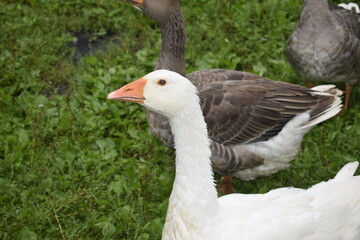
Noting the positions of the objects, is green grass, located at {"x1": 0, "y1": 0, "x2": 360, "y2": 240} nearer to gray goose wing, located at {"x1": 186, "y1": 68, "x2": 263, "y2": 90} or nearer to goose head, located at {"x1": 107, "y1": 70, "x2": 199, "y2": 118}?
gray goose wing, located at {"x1": 186, "y1": 68, "x2": 263, "y2": 90}

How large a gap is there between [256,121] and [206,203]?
4.76 ft

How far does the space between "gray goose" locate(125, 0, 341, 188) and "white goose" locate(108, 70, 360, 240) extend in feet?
3.56

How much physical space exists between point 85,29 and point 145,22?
80 centimetres

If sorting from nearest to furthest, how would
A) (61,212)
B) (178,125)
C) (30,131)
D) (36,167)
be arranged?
(178,125)
(61,212)
(36,167)
(30,131)

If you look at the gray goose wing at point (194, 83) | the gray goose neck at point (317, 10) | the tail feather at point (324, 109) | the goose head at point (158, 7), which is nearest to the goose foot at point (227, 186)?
the gray goose wing at point (194, 83)

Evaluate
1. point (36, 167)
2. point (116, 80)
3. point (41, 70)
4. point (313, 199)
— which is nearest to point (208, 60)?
point (116, 80)

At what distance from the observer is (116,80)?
5.72m

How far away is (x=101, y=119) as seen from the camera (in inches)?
206

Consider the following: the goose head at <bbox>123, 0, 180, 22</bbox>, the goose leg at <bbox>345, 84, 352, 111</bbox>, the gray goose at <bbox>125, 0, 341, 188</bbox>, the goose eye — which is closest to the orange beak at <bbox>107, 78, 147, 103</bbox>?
the goose eye

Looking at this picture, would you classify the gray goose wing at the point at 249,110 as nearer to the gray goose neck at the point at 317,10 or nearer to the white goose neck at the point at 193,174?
the gray goose neck at the point at 317,10

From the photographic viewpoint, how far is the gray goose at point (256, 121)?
4.17 metres

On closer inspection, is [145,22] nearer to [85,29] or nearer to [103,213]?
[85,29]

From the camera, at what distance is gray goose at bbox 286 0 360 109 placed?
4.85 meters

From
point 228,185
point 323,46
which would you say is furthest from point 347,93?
point 228,185
